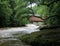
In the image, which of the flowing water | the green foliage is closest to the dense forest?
the green foliage

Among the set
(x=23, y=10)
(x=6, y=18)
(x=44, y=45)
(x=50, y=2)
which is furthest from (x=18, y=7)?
(x=44, y=45)

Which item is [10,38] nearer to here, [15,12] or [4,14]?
[4,14]

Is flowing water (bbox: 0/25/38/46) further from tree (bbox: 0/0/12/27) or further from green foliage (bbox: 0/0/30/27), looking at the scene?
green foliage (bbox: 0/0/30/27)

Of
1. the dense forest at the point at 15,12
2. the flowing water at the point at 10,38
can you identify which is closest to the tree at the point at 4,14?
the dense forest at the point at 15,12

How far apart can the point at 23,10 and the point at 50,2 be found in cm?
1737

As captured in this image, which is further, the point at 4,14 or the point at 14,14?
the point at 14,14

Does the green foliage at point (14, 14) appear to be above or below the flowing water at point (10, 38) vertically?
below

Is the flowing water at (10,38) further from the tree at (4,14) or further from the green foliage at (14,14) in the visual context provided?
the green foliage at (14,14)

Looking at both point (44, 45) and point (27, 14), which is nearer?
point (44, 45)

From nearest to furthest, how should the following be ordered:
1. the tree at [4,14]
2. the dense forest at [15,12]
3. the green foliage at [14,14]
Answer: the tree at [4,14], the dense forest at [15,12], the green foliage at [14,14]

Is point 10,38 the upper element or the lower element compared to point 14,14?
upper

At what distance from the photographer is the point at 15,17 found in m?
34.1

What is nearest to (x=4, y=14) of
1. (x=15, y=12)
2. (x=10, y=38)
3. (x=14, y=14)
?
(x=14, y=14)

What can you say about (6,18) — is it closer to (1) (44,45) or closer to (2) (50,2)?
(2) (50,2)
